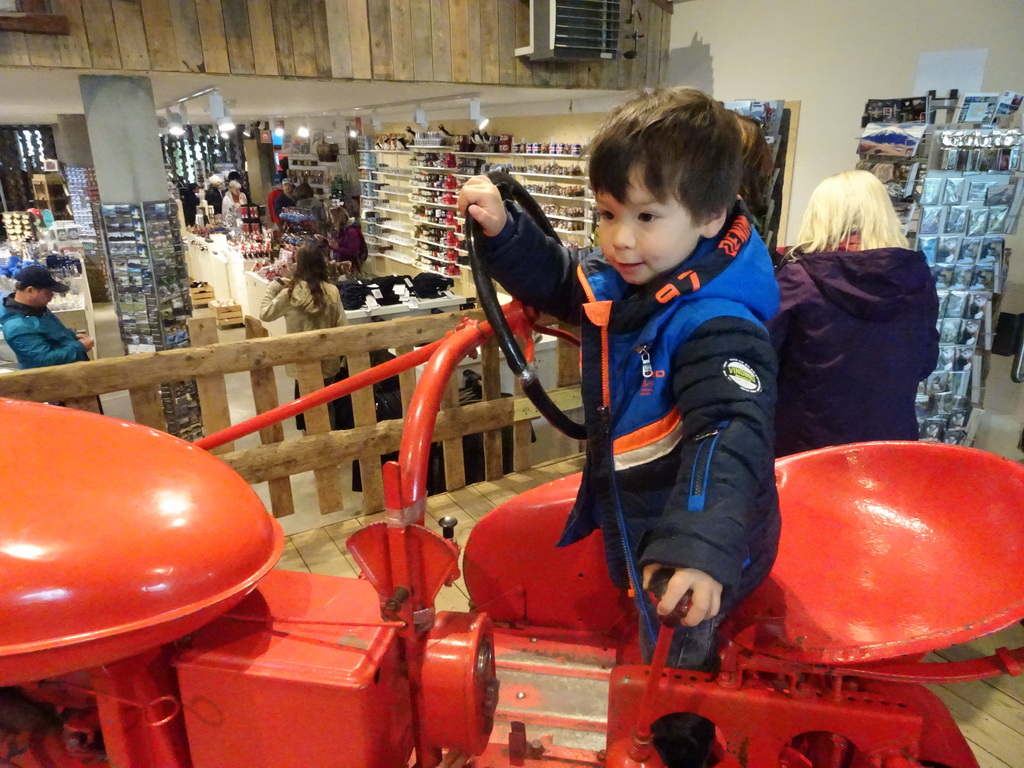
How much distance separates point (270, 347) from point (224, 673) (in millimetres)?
1742

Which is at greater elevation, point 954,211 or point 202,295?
point 954,211

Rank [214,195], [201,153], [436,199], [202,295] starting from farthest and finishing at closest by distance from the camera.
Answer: [201,153] < [214,195] < [202,295] < [436,199]

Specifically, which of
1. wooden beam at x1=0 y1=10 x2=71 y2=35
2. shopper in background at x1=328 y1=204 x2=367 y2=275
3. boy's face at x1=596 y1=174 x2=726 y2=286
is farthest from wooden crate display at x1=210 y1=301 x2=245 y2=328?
boy's face at x1=596 y1=174 x2=726 y2=286

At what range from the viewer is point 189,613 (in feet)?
3.26

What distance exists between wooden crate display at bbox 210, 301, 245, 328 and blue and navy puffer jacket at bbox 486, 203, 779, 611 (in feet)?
23.4

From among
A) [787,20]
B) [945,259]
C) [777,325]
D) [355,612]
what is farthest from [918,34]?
[355,612]

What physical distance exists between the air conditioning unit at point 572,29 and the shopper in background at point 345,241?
409 cm

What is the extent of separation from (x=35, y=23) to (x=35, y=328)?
152 cm

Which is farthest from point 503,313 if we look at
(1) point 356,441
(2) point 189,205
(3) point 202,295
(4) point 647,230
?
(2) point 189,205

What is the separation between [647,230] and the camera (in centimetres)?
108

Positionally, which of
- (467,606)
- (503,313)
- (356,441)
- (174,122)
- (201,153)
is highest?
(174,122)

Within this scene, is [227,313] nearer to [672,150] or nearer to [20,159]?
[672,150]

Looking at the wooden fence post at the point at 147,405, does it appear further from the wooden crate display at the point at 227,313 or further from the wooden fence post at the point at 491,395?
the wooden crate display at the point at 227,313

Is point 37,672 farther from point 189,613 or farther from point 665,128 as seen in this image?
point 665,128
